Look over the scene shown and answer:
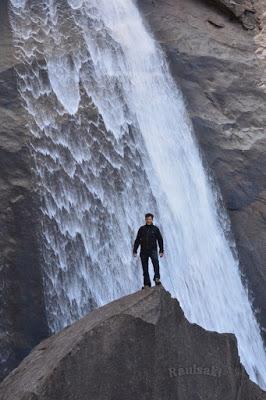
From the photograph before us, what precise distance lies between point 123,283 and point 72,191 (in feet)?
8.46

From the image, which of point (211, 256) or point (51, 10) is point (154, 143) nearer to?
point (211, 256)

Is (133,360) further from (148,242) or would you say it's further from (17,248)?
(17,248)

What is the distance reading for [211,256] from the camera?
20.0m

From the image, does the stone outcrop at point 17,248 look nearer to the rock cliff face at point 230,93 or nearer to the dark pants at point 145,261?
the dark pants at point 145,261

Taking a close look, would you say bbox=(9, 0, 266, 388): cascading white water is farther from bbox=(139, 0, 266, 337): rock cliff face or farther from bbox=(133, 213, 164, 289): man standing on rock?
bbox=(133, 213, 164, 289): man standing on rock

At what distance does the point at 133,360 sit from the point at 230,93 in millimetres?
13825

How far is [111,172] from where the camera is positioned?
60.7 feet

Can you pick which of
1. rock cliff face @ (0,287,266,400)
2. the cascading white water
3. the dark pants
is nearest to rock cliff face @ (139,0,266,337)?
the cascading white water

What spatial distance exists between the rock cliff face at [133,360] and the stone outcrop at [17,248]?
9.39ft

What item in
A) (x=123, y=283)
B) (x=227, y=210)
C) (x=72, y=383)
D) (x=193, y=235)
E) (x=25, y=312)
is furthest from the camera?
(x=227, y=210)

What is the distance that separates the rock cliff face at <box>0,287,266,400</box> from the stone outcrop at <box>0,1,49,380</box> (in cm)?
286

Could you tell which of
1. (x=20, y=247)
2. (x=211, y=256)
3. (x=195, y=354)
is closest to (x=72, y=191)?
(x=20, y=247)

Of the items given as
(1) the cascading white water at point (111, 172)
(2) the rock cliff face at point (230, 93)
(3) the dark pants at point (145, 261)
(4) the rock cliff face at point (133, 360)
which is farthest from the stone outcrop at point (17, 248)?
(2) the rock cliff face at point (230, 93)

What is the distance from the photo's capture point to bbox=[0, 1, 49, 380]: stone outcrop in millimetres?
14727
